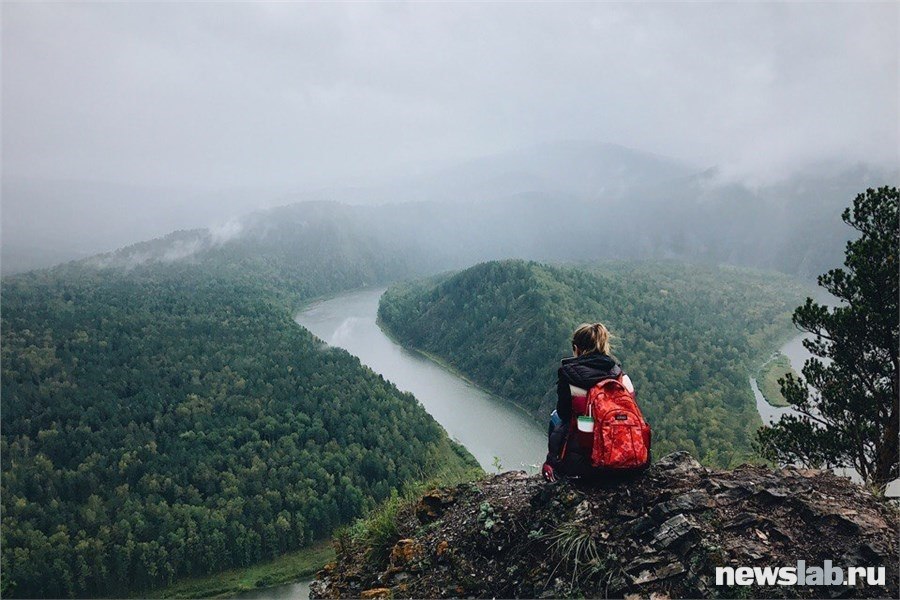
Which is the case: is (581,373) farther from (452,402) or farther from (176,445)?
(452,402)

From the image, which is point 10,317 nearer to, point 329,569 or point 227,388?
point 227,388

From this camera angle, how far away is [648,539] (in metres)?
5.13

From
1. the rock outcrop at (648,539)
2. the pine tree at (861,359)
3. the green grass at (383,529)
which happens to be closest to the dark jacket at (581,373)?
the rock outcrop at (648,539)

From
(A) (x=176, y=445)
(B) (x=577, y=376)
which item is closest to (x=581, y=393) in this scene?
(B) (x=577, y=376)

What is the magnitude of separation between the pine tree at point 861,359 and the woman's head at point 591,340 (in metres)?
5.75

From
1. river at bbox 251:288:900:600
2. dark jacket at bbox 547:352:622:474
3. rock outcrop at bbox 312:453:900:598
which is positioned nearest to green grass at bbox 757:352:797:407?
river at bbox 251:288:900:600

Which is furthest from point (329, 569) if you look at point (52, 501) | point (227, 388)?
point (227, 388)

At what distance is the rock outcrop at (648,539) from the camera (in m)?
4.81

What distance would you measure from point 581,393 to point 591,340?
1.96ft

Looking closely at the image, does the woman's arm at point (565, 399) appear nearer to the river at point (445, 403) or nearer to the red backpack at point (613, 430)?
the red backpack at point (613, 430)

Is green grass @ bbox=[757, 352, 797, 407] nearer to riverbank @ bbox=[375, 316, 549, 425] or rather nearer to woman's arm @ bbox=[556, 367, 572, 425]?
riverbank @ bbox=[375, 316, 549, 425]

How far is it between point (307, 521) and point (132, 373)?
28.9 meters

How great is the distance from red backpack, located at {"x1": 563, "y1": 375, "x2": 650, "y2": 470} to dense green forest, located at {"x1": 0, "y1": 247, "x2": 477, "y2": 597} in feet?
90.1

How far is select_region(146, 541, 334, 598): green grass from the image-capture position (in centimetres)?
3070
